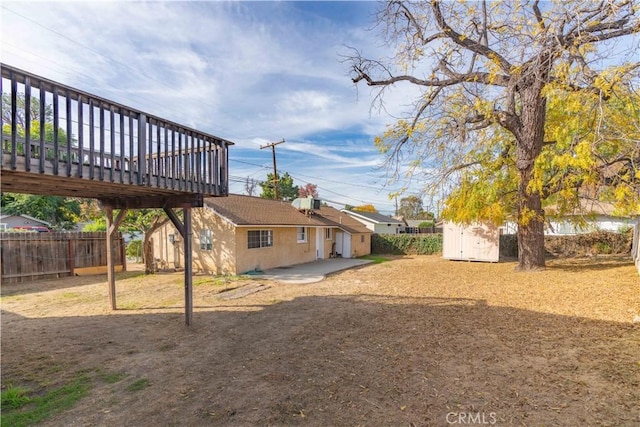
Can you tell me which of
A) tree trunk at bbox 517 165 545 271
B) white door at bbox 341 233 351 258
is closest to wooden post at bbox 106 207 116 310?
tree trunk at bbox 517 165 545 271

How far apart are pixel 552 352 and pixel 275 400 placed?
4.36m

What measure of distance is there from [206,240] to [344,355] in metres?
10.6

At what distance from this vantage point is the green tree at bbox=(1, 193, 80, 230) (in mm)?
20409

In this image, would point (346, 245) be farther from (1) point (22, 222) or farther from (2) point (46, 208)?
(1) point (22, 222)

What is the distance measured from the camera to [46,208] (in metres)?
20.9

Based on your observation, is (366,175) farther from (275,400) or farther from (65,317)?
(65,317)

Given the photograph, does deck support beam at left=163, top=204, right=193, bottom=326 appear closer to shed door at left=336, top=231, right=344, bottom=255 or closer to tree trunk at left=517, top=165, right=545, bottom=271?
tree trunk at left=517, top=165, right=545, bottom=271

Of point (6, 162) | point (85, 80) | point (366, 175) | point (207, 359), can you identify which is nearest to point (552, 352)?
point (207, 359)

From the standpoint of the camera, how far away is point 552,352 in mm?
4930

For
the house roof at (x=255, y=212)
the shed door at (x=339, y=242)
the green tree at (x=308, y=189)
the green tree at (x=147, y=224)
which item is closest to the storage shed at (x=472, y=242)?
the shed door at (x=339, y=242)

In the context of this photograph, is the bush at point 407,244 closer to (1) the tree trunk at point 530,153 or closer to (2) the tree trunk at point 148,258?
(1) the tree trunk at point 530,153

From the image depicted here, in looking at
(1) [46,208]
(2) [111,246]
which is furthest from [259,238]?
(1) [46,208]

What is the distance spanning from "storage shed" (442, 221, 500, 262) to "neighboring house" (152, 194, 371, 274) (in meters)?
7.17

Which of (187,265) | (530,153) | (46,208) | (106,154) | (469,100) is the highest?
(469,100)
